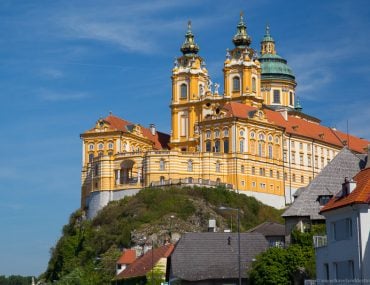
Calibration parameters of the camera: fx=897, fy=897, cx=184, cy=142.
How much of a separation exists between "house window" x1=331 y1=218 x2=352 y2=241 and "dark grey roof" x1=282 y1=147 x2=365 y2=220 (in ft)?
44.0

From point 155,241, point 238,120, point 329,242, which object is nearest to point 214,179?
point 238,120

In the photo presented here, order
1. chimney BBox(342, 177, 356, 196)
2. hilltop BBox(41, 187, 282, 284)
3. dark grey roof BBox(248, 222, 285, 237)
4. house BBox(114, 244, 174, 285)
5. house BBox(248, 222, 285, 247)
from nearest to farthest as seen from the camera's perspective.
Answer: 1. chimney BBox(342, 177, 356, 196)
2. house BBox(248, 222, 285, 247)
3. dark grey roof BBox(248, 222, 285, 237)
4. house BBox(114, 244, 174, 285)
5. hilltop BBox(41, 187, 282, 284)

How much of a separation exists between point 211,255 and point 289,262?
957 centimetres

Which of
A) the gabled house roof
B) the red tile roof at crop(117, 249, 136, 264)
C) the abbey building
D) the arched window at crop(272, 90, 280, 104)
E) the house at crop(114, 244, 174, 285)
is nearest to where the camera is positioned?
the house at crop(114, 244, 174, 285)

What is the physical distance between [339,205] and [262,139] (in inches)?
3574

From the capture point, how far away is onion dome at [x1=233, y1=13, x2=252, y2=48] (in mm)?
151250

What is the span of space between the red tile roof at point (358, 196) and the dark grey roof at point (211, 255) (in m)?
20.2

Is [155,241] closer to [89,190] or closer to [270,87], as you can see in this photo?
[89,190]

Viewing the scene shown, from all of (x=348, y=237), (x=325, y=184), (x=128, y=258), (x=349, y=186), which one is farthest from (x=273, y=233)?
(x=128, y=258)

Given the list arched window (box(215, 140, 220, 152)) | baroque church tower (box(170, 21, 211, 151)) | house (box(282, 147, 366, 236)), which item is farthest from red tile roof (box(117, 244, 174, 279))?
baroque church tower (box(170, 21, 211, 151))

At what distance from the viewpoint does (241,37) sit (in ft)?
498

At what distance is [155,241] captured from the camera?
121m

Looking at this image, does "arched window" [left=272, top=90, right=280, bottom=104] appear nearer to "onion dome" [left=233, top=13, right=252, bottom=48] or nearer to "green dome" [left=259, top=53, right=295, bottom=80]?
"green dome" [left=259, top=53, right=295, bottom=80]

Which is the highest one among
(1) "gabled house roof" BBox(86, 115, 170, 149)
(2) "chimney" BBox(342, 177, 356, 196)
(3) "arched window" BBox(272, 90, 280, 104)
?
(3) "arched window" BBox(272, 90, 280, 104)
